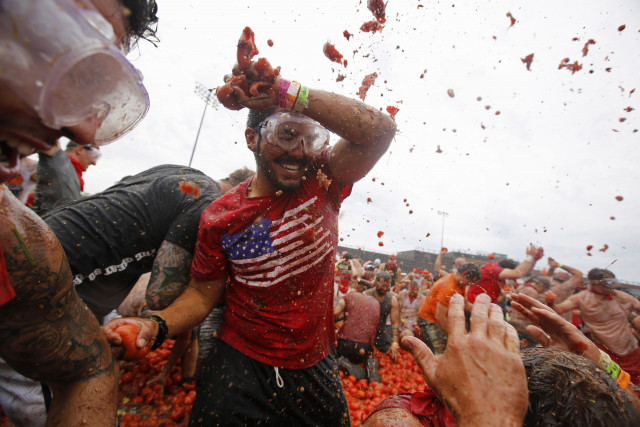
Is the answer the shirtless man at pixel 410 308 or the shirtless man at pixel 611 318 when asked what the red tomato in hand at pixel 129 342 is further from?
the shirtless man at pixel 611 318

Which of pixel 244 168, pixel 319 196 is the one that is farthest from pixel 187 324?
pixel 244 168

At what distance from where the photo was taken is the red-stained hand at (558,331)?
6.72ft

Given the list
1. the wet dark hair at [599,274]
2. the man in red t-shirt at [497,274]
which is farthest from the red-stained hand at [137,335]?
the wet dark hair at [599,274]

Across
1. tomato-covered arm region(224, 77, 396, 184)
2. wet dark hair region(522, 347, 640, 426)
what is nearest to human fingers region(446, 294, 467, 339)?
wet dark hair region(522, 347, 640, 426)

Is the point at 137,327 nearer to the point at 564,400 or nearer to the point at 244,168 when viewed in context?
the point at 564,400

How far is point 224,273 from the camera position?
7.26 ft

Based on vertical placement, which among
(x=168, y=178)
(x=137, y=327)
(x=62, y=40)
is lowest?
(x=137, y=327)

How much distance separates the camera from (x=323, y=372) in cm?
203

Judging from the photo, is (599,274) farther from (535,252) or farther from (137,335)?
(137,335)

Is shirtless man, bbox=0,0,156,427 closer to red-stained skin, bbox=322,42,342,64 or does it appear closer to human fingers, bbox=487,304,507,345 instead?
red-stained skin, bbox=322,42,342,64

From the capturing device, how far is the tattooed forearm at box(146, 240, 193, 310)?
2291mm

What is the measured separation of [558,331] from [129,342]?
2969 mm

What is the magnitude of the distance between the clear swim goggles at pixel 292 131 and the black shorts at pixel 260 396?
156cm

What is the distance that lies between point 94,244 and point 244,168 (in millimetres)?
2230
